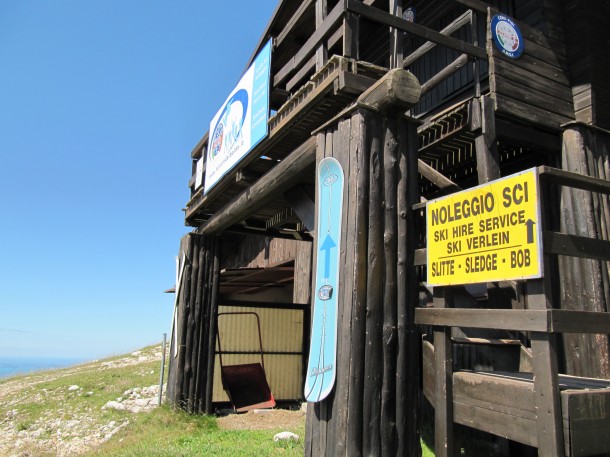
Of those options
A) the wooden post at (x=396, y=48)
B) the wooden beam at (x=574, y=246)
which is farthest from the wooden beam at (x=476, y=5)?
the wooden beam at (x=574, y=246)

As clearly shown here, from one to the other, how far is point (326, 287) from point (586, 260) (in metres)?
3.42

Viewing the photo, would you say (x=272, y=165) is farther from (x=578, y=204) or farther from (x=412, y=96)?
(x=578, y=204)

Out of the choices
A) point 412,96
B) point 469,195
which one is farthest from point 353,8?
point 469,195

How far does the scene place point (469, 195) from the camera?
3.85 metres

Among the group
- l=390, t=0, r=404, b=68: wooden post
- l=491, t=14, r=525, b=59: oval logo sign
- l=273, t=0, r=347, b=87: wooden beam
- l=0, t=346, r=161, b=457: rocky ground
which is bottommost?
l=0, t=346, r=161, b=457: rocky ground

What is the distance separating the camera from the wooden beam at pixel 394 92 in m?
4.45

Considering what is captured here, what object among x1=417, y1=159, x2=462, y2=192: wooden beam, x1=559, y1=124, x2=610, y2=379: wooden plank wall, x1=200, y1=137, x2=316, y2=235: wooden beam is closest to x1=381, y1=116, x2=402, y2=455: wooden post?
x1=417, y1=159, x2=462, y2=192: wooden beam

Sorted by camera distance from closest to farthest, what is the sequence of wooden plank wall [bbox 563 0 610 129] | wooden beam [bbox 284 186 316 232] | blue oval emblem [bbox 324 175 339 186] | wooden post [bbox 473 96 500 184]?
1. blue oval emblem [bbox 324 175 339 186]
2. wooden post [bbox 473 96 500 184]
3. wooden beam [bbox 284 186 316 232]
4. wooden plank wall [bbox 563 0 610 129]

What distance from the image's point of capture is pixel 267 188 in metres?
6.81

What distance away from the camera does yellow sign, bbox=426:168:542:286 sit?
3324 millimetres

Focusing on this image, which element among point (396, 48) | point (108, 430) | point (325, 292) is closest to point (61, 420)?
point (108, 430)

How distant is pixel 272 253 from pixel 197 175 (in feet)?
15.9

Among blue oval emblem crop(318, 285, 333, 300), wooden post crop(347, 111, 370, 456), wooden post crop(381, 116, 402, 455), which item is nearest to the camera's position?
wooden post crop(347, 111, 370, 456)

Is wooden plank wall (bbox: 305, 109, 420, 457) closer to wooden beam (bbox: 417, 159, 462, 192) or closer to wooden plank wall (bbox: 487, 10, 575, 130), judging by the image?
wooden beam (bbox: 417, 159, 462, 192)
